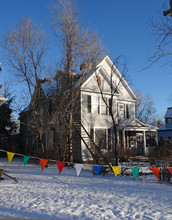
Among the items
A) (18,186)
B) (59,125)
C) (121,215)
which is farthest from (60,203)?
(59,125)

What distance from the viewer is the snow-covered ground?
4965 millimetres

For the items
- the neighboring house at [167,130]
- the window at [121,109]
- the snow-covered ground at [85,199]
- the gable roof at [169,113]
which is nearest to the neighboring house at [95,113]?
the window at [121,109]

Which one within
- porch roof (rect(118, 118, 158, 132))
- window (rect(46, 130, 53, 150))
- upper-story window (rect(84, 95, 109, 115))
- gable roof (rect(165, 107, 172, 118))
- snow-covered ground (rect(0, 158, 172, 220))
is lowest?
snow-covered ground (rect(0, 158, 172, 220))

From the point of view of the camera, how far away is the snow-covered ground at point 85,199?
4.96m

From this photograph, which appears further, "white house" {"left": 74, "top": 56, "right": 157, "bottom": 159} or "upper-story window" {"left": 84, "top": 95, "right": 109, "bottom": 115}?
"upper-story window" {"left": 84, "top": 95, "right": 109, "bottom": 115}

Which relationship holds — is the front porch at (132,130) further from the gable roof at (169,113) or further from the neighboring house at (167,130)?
the gable roof at (169,113)

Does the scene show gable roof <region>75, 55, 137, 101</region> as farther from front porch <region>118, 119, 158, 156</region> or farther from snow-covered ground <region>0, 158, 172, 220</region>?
snow-covered ground <region>0, 158, 172, 220</region>

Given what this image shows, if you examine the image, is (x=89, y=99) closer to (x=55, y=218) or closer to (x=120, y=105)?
(x=120, y=105)

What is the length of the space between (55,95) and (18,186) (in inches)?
328

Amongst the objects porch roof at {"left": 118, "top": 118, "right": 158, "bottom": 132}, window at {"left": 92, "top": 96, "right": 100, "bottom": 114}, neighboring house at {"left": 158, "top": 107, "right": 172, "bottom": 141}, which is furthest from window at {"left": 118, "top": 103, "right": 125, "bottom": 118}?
neighboring house at {"left": 158, "top": 107, "right": 172, "bottom": 141}

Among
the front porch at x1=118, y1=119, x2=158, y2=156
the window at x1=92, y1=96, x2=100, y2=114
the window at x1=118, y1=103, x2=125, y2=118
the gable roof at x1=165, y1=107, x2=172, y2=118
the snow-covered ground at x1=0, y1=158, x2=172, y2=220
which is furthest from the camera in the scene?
the gable roof at x1=165, y1=107, x2=172, y2=118

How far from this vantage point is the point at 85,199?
632cm

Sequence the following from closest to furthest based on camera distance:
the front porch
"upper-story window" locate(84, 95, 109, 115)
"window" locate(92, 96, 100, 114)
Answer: "upper-story window" locate(84, 95, 109, 115) < "window" locate(92, 96, 100, 114) < the front porch

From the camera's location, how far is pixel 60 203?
232 inches
